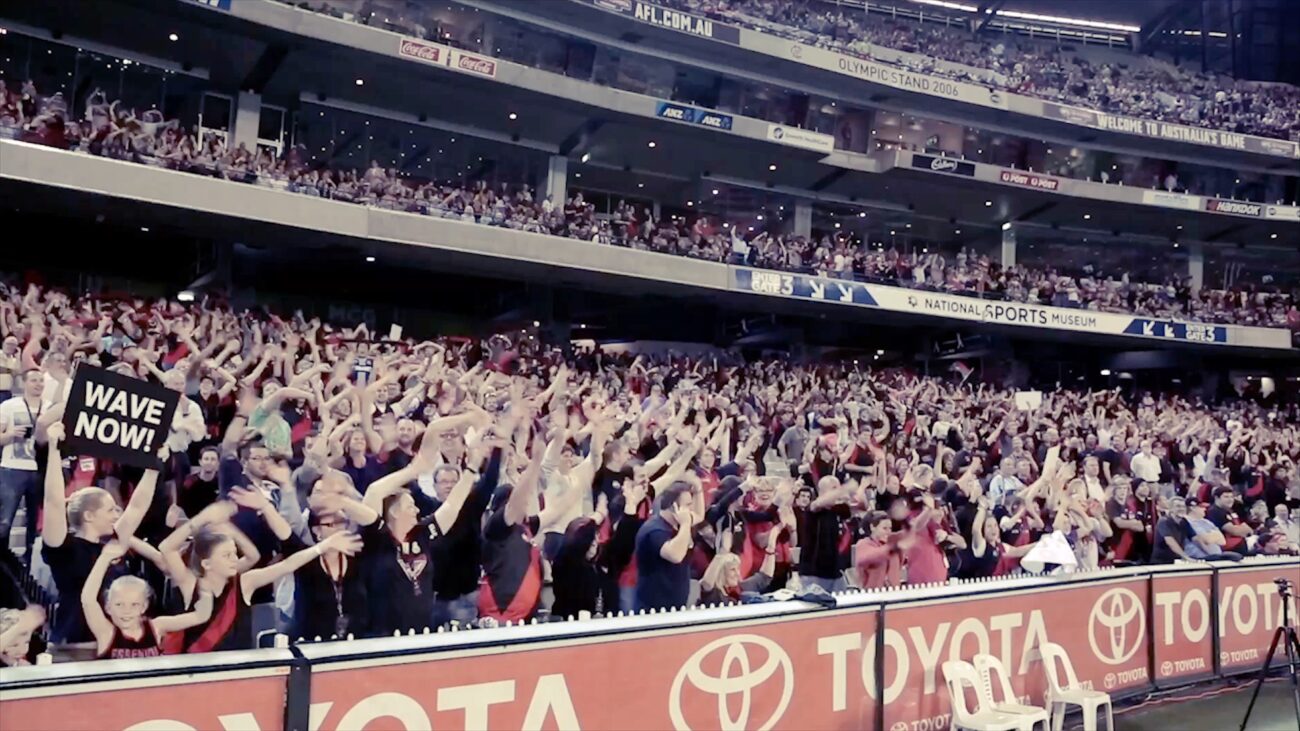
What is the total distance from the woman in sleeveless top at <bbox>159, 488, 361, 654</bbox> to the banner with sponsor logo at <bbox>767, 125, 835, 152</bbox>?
23.1m

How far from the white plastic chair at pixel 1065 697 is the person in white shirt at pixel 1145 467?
251 inches

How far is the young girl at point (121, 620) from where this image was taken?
12.9 feet

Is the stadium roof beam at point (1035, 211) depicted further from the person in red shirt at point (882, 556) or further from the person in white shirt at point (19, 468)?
the person in white shirt at point (19, 468)

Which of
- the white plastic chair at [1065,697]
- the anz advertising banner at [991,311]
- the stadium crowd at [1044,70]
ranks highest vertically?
the stadium crowd at [1044,70]

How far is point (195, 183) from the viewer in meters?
16.5

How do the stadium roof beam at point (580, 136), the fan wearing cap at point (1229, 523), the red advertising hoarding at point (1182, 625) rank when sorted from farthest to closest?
the stadium roof beam at point (580, 136)
the fan wearing cap at point (1229, 523)
the red advertising hoarding at point (1182, 625)

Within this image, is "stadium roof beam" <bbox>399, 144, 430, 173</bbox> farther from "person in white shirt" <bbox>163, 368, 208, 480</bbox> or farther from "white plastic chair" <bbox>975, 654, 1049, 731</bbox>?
"white plastic chair" <bbox>975, 654, 1049, 731</bbox>

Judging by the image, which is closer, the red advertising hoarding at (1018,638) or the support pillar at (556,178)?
the red advertising hoarding at (1018,638)

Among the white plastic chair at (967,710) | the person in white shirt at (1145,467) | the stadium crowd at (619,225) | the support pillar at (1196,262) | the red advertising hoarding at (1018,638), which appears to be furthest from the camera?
the support pillar at (1196,262)

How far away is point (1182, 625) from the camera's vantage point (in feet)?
22.6

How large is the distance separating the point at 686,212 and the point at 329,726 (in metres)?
26.2

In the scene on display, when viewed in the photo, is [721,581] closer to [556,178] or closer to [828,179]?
[556,178]

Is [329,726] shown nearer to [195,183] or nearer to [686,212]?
[195,183]

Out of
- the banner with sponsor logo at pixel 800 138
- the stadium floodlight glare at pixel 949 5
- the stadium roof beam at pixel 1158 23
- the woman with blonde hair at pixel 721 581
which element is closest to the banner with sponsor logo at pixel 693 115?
the banner with sponsor logo at pixel 800 138
